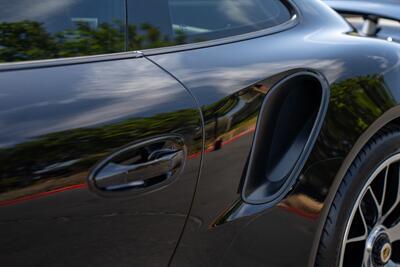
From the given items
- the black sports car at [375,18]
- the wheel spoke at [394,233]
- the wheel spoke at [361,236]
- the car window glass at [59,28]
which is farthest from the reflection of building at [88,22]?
the black sports car at [375,18]

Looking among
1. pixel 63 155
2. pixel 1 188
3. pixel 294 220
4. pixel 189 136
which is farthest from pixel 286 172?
pixel 1 188

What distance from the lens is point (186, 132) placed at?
1.51 meters

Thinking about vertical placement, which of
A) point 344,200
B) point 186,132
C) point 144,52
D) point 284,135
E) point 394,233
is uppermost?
point 144,52

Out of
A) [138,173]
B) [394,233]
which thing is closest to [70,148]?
[138,173]

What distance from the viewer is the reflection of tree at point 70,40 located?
144 centimetres

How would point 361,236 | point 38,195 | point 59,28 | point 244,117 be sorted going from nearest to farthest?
point 38,195 → point 59,28 → point 244,117 → point 361,236

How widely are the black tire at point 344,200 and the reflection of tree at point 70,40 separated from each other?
2.73 ft

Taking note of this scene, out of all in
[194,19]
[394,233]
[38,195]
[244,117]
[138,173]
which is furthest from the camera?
[394,233]

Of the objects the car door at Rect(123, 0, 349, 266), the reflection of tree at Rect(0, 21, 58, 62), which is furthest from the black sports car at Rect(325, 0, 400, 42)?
the reflection of tree at Rect(0, 21, 58, 62)

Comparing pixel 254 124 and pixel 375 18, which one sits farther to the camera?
pixel 375 18

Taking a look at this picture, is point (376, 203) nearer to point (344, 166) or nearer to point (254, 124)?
point (344, 166)

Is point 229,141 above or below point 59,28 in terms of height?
below

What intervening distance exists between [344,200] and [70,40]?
1.09 metres

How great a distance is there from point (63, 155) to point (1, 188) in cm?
16
